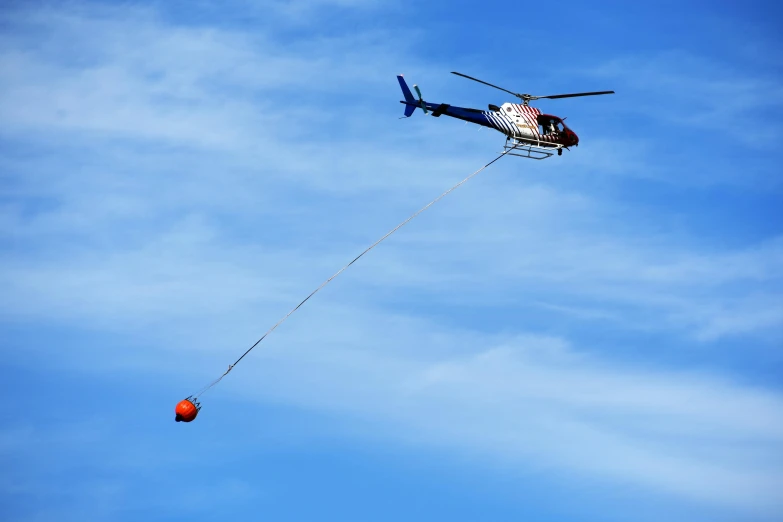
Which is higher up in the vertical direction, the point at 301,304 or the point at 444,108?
the point at 444,108

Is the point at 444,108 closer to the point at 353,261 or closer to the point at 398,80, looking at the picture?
the point at 398,80

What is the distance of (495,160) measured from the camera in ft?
155

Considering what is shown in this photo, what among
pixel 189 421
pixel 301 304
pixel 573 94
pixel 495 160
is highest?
pixel 573 94

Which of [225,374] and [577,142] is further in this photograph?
[577,142]

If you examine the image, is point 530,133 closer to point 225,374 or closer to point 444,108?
point 444,108

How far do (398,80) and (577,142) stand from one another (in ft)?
25.7

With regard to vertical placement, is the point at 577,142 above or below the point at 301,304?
above

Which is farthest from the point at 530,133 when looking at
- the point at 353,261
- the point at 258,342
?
the point at 258,342

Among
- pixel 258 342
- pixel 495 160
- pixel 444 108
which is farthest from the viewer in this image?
pixel 444 108

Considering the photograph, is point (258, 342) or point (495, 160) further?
point (495, 160)

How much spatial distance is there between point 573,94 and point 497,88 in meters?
3.09

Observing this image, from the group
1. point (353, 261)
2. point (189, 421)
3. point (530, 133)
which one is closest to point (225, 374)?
point (189, 421)

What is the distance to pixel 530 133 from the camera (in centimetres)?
5059

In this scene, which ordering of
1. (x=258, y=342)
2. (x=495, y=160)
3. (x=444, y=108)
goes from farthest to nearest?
(x=444, y=108), (x=495, y=160), (x=258, y=342)
